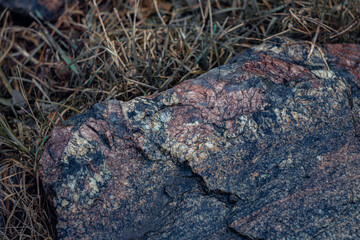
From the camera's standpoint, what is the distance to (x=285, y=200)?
1335mm

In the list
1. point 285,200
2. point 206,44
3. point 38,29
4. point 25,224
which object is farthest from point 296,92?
point 38,29

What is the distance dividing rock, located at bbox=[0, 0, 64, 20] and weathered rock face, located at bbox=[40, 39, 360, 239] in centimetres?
130

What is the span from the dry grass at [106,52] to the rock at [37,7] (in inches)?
2.5

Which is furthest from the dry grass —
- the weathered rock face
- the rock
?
the weathered rock face

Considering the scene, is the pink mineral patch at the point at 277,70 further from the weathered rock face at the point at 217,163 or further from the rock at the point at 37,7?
the rock at the point at 37,7

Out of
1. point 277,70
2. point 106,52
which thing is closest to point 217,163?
point 277,70

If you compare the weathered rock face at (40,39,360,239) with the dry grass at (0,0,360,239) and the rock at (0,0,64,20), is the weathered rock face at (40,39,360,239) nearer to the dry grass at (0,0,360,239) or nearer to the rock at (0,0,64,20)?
the dry grass at (0,0,360,239)

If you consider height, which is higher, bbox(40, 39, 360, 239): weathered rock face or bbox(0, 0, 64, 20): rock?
bbox(0, 0, 64, 20): rock

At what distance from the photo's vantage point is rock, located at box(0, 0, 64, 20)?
237cm

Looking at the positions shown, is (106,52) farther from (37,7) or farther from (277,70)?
(277,70)

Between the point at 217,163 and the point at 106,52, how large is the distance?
47.8 inches

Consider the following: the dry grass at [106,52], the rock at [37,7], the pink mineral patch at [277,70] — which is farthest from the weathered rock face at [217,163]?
the rock at [37,7]

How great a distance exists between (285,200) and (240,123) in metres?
0.38

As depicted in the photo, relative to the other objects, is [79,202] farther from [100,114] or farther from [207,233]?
[207,233]
